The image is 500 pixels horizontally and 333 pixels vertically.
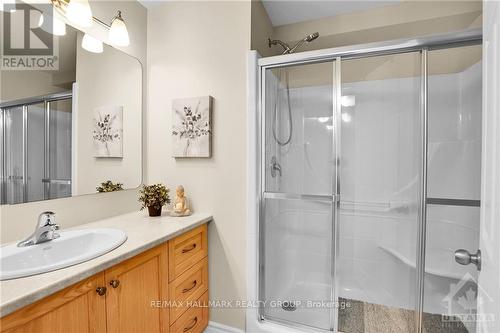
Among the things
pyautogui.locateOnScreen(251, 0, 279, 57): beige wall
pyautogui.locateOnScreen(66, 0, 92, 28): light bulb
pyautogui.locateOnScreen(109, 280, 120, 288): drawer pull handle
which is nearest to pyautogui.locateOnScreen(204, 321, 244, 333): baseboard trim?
pyautogui.locateOnScreen(109, 280, 120, 288): drawer pull handle

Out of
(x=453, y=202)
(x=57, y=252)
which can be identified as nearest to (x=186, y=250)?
(x=57, y=252)

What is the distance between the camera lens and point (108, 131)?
1635 mm

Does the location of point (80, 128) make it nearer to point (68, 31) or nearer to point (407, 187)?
point (68, 31)

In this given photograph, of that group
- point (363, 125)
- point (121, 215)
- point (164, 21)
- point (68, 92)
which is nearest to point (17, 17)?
point (68, 92)

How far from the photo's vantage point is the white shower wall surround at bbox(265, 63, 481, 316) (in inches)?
58.4

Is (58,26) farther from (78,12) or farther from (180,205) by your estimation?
(180,205)

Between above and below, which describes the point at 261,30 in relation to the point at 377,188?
above

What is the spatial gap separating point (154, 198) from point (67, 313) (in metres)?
0.88

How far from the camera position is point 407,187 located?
160 centimetres

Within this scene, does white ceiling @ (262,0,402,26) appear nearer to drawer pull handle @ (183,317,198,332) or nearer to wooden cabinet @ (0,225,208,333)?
wooden cabinet @ (0,225,208,333)

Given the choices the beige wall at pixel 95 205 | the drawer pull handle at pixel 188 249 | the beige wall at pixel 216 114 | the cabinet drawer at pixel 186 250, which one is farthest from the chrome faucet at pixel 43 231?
the beige wall at pixel 216 114

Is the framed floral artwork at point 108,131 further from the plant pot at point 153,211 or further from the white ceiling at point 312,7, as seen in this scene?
the white ceiling at point 312,7

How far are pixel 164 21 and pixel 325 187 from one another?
5.76 feet

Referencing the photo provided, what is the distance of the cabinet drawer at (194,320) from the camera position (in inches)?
57.8
